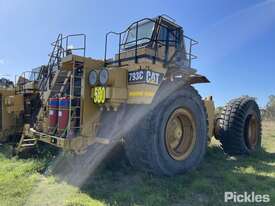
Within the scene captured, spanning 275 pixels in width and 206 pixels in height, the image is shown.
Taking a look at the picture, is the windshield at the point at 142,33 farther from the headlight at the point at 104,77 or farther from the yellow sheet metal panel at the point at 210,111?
the yellow sheet metal panel at the point at 210,111

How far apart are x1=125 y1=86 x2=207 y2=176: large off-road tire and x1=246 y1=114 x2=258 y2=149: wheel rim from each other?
304cm

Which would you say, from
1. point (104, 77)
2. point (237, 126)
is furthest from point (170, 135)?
point (237, 126)

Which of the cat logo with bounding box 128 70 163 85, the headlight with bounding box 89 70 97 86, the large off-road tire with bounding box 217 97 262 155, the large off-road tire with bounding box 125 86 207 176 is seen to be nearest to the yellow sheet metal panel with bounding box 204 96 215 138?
the large off-road tire with bounding box 217 97 262 155

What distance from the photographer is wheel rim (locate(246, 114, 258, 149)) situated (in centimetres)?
875

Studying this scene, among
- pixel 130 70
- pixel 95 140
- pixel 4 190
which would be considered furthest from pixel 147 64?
pixel 4 190

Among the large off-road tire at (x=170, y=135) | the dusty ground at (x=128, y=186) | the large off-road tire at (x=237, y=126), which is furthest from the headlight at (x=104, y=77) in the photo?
the large off-road tire at (x=237, y=126)

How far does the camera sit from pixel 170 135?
593 cm

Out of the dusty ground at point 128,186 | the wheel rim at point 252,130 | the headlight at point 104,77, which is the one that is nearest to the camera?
the dusty ground at point 128,186

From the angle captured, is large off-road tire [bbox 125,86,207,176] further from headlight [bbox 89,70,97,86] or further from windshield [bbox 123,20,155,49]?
windshield [bbox 123,20,155,49]

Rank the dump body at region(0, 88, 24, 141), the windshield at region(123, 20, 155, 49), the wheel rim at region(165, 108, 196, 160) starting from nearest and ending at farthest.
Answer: the wheel rim at region(165, 108, 196, 160)
the windshield at region(123, 20, 155, 49)
the dump body at region(0, 88, 24, 141)

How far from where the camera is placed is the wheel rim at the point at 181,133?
581cm

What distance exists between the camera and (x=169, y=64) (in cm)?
645

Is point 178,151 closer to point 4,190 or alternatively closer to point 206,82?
point 206,82

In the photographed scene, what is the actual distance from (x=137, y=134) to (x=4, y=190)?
94.0 inches
